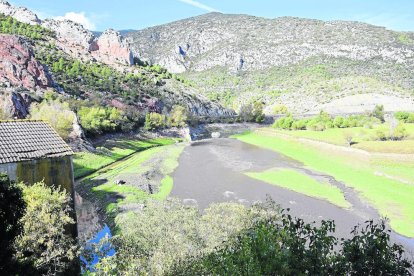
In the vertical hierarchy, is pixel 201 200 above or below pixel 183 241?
below

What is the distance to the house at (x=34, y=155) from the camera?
2550 cm

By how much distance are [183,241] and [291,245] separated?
292 inches

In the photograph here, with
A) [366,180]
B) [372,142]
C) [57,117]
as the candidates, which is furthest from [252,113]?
[366,180]

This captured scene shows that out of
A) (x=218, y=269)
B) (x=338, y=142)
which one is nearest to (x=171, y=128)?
(x=338, y=142)

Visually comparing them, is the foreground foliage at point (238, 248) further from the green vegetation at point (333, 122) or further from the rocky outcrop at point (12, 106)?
the green vegetation at point (333, 122)

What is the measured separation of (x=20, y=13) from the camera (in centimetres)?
17150

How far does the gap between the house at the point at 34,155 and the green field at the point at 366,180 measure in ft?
79.1

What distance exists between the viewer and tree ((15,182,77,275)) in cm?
1736

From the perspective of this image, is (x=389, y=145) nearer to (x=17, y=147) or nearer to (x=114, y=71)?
(x=17, y=147)

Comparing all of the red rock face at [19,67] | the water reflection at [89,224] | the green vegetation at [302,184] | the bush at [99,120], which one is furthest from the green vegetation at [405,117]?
the red rock face at [19,67]

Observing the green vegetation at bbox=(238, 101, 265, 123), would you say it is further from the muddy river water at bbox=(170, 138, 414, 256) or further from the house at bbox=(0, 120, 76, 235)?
the house at bbox=(0, 120, 76, 235)

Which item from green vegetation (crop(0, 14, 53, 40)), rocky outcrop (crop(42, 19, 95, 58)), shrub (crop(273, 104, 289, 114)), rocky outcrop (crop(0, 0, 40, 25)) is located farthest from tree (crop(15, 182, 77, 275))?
shrub (crop(273, 104, 289, 114))

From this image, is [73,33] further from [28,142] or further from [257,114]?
[28,142]

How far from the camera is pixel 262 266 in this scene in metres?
10.9
